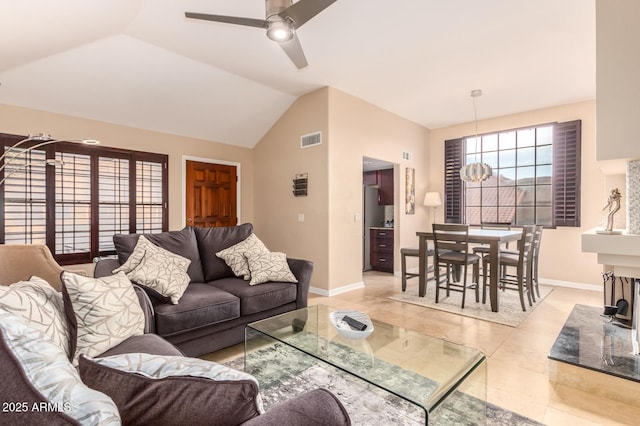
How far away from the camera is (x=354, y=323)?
2062 millimetres

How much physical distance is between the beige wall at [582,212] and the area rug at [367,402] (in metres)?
4.17

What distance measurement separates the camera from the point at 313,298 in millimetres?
4273

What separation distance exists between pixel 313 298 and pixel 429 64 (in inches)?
129

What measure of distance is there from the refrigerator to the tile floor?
135 centimetres

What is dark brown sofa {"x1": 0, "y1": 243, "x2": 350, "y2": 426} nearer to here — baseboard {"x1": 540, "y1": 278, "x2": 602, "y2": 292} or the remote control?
the remote control

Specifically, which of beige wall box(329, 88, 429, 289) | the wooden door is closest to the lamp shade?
beige wall box(329, 88, 429, 289)

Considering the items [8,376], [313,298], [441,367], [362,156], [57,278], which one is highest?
[362,156]

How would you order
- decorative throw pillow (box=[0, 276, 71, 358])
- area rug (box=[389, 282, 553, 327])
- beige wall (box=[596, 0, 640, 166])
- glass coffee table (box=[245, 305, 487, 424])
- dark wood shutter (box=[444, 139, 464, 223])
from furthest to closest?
dark wood shutter (box=[444, 139, 464, 223]) < area rug (box=[389, 282, 553, 327]) < beige wall (box=[596, 0, 640, 166]) < glass coffee table (box=[245, 305, 487, 424]) < decorative throw pillow (box=[0, 276, 71, 358])

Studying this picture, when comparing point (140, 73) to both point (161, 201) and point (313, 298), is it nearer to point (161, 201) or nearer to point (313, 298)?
point (161, 201)

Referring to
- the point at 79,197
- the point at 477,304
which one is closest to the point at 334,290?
the point at 477,304

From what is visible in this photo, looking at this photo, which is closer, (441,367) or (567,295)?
(441,367)

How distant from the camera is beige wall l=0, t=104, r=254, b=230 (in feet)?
12.4

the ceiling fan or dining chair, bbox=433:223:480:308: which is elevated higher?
the ceiling fan

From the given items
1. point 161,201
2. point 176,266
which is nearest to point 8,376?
point 176,266
